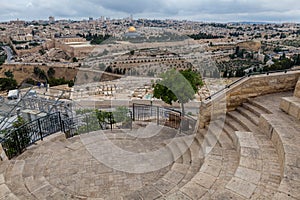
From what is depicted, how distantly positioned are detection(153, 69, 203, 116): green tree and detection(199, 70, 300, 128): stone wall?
7.92 feet

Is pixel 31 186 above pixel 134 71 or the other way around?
above

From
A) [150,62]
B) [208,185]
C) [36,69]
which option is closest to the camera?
[208,185]

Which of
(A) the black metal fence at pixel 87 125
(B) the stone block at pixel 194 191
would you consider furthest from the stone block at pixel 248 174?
(A) the black metal fence at pixel 87 125

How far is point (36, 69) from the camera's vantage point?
190ft

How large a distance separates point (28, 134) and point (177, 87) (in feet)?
17.4

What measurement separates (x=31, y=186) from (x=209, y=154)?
11.5 ft

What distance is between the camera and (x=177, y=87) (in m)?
8.85

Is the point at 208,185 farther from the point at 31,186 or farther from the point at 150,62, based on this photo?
the point at 150,62

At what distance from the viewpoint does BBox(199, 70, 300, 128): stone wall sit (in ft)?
20.4

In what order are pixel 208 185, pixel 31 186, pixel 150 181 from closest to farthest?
pixel 208 185 < pixel 31 186 < pixel 150 181

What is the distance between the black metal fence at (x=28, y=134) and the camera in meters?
5.90

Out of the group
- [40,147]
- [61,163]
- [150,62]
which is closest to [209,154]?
[61,163]

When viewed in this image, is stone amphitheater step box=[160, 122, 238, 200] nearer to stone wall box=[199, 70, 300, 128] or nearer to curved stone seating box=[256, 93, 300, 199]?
curved stone seating box=[256, 93, 300, 199]

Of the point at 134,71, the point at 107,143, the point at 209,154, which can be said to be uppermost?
the point at 209,154
